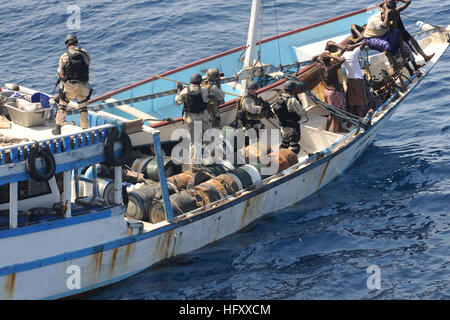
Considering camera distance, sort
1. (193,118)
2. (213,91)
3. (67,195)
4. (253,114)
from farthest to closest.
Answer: (253,114), (213,91), (193,118), (67,195)

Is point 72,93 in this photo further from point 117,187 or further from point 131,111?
point 131,111

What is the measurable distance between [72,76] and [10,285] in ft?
13.5

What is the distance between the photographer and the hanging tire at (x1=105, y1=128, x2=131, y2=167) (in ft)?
42.6

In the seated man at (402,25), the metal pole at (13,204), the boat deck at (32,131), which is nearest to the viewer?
the metal pole at (13,204)

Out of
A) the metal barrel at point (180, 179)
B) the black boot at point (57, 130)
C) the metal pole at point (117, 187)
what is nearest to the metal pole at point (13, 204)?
the black boot at point (57, 130)

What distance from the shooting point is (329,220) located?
54.0 ft

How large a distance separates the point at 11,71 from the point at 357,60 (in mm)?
13938

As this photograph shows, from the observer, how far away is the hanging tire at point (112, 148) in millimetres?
12979

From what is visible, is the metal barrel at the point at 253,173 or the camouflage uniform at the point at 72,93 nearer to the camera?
the camouflage uniform at the point at 72,93

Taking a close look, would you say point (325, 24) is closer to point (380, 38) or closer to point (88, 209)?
point (380, 38)

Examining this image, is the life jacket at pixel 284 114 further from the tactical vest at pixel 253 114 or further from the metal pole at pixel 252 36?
the metal pole at pixel 252 36

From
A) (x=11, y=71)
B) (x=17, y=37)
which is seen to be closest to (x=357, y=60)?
(x=11, y=71)

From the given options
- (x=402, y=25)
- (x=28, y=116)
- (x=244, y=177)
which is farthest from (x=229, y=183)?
(x=402, y=25)

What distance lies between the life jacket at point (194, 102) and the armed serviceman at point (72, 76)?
8.50ft
